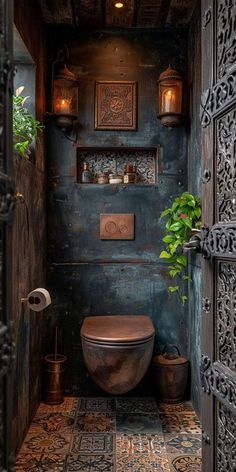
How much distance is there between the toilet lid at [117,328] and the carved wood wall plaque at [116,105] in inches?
50.1

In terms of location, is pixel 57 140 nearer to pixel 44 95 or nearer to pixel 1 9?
pixel 44 95

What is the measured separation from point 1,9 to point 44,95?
1.77 metres

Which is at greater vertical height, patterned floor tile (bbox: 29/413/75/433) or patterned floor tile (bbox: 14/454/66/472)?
patterned floor tile (bbox: 14/454/66/472)

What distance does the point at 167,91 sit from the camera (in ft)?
8.74

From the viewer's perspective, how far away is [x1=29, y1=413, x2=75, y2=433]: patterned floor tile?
224cm

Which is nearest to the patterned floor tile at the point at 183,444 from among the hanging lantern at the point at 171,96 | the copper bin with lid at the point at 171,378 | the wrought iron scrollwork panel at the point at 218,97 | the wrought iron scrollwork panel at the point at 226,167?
the copper bin with lid at the point at 171,378

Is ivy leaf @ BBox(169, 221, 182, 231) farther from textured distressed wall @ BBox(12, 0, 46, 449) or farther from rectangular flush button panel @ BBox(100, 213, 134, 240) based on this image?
textured distressed wall @ BBox(12, 0, 46, 449)

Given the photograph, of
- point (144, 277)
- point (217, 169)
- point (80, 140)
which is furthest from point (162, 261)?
point (217, 169)

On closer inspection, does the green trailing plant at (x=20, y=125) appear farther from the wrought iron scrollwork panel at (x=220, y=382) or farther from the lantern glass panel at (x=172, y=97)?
the wrought iron scrollwork panel at (x=220, y=382)

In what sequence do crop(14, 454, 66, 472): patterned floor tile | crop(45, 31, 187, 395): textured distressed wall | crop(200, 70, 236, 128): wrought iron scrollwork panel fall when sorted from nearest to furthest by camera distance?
crop(200, 70, 236, 128): wrought iron scrollwork panel < crop(14, 454, 66, 472): patterned floor tile < crop(45, 31, 187, 395): textured distressed wall

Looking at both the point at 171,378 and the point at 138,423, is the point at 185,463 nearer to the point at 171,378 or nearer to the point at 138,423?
the point at 138,423

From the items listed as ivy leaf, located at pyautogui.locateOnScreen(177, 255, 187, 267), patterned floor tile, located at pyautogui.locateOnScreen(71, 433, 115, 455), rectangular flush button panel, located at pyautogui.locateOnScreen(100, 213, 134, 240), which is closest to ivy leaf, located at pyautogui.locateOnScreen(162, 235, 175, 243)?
ivy leaf, located at pyautogui.locateOnScreen(177, 255, 187, 267)

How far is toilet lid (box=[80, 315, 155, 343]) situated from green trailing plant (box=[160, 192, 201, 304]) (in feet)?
A: 1.21

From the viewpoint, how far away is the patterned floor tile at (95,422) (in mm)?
2252
